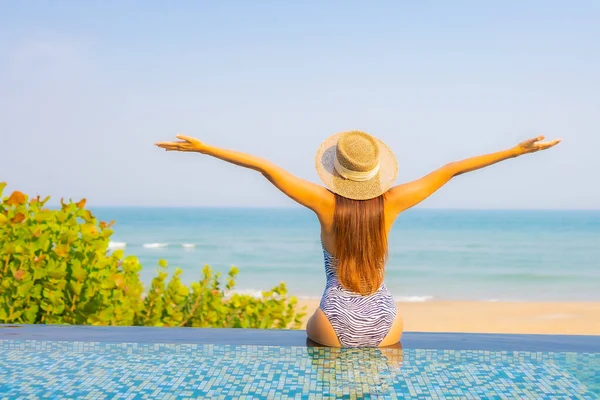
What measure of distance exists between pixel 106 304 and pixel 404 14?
2071 centimetres

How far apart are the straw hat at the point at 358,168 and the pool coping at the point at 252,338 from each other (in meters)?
1.08

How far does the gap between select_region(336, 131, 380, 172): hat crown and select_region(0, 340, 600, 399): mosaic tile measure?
1143 millimetres

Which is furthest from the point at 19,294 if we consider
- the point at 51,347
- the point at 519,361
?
the point at 519,361

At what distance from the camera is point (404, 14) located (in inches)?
958

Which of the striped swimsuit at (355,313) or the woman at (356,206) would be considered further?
the striped swimsuit at (355,313)

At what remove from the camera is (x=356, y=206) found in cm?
412

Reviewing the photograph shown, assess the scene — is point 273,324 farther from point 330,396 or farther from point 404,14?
point 404,14

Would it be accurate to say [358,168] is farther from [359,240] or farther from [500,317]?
[500,317]

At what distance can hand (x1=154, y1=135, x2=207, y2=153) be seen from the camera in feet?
12.9

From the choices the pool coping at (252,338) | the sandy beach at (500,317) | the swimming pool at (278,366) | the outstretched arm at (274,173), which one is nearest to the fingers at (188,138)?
the outstretched arm at (274,173)

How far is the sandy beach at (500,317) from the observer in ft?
46.2

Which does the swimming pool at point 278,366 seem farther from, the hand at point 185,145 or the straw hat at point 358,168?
the hand at point 185,145

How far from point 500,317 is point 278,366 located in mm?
12710

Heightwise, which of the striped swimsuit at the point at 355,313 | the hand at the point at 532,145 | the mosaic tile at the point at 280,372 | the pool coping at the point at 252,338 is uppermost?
the hand at the point at 532,145
